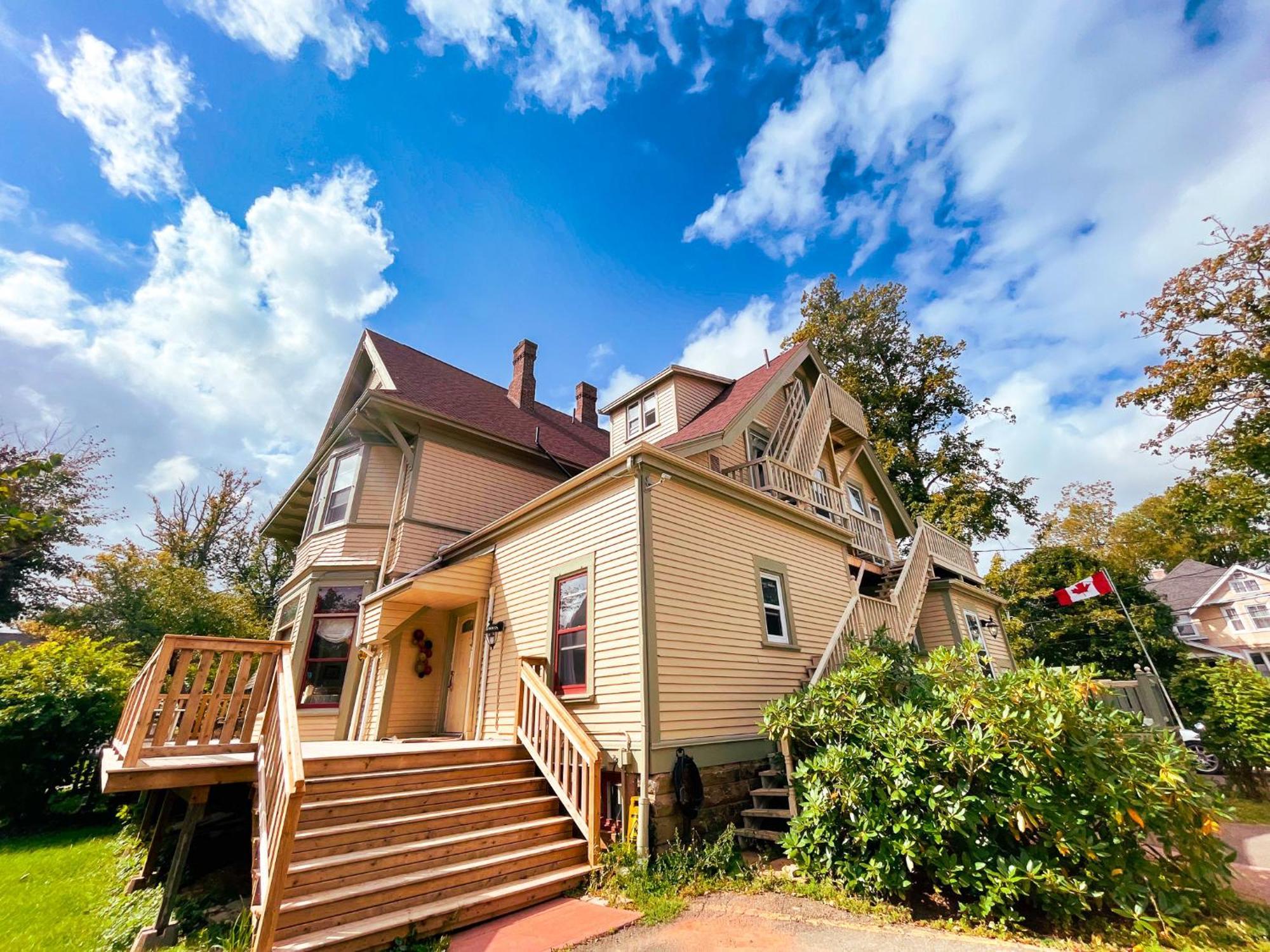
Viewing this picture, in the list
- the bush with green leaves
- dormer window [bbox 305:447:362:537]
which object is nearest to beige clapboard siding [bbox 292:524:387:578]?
dormer window [bbox 305:447:362:537]

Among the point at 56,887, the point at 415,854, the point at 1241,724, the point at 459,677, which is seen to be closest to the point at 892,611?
the point at 1241,724

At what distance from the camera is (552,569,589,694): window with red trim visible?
706 centimetres

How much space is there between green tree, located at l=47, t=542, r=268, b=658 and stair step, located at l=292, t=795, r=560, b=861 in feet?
59.4

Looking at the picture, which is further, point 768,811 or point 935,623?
point 935,623

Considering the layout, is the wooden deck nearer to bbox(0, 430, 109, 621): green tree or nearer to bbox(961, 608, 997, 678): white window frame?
bbox(961, 608, 997, 678): white window frame

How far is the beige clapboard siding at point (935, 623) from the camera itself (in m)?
13.6

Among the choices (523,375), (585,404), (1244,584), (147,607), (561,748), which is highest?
(585,404)

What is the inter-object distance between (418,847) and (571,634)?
3.04m

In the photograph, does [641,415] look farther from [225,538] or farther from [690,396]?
[225,538]

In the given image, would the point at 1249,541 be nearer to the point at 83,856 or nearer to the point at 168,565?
the point at 83,856

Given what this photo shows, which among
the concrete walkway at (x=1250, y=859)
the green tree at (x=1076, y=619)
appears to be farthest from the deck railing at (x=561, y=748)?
the green tree at (x=1076, y=619)

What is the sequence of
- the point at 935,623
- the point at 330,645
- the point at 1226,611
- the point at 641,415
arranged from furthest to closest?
the point at 1226,611 → the point at 935,623 → the point at 641,415 → the point at 330,645

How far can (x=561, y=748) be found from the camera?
6.24 meters

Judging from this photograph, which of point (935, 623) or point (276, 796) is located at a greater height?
point (935, 623)
